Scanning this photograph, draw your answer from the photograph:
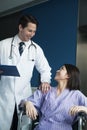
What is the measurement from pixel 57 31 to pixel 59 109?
1926mm

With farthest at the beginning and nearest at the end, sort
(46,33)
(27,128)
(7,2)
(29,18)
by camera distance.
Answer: (7,2)
(46,33)
(29,18)
(27,128)

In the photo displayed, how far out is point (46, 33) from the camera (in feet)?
13.1

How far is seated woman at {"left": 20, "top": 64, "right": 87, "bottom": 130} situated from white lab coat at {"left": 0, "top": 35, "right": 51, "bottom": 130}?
36cm

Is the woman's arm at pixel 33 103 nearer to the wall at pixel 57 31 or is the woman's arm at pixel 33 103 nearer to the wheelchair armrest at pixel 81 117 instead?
the wheelchair armrest at pixel 81 117

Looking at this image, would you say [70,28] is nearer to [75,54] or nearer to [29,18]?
[75,54]

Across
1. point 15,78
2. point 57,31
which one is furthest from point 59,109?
point 57,31

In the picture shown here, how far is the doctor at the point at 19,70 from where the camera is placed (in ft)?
8.31

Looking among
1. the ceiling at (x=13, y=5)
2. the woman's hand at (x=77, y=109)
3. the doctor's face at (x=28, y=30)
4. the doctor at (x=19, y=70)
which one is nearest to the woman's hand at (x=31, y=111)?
the woman's hand at (x=77, y=109)

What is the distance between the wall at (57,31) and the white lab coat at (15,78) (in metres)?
1.02

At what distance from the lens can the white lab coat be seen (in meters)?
2.54

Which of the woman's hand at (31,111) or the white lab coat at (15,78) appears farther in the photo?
the white lab coat at (15,78)

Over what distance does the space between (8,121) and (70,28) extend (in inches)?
61.5

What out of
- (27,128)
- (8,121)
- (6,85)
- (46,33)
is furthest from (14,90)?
(46,33)

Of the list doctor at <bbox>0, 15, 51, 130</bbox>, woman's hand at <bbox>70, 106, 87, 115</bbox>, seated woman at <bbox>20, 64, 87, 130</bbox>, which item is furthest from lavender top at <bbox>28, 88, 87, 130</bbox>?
doctor at <bbox>0, 15, 51, 130</bbox>
